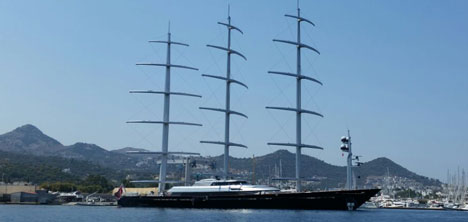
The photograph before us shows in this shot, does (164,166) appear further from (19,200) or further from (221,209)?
(19,200)

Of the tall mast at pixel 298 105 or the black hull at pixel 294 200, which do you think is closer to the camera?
the black hull at pixel 294 200

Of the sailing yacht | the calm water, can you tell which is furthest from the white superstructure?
the calm water

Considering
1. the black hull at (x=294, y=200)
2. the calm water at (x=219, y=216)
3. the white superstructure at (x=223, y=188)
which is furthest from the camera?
the white superstructure at (x=223, y=188)

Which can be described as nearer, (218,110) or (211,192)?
(211,192)

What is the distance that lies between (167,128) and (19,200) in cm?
4677

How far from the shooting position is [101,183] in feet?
560

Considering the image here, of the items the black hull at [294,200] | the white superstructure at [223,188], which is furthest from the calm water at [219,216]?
the white superstructure at [223,188]

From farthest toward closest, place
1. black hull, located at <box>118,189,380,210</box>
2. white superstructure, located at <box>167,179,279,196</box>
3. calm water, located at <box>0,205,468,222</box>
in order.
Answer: white superstructure, located at <box>167,179,279,196</box> → black hull, located at <box>118,189,380,210</box> → calm water, located at <box>0,205,468,222</box>

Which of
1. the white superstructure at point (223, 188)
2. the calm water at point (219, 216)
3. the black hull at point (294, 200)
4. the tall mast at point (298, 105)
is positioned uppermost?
the tall mast at point (298, 105)

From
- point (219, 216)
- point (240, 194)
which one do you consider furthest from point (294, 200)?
point (219, 216)

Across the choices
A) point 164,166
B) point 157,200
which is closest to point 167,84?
point 164,166

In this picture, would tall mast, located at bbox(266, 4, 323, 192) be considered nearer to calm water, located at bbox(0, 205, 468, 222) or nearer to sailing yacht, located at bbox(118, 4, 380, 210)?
sailing yacht, located at bbox(118, 4, 380, 210)

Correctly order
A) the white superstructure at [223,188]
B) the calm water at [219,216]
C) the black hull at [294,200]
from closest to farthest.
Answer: the calm water at [219,216], the black hull at [294,200], the white superstructure at [223,188]

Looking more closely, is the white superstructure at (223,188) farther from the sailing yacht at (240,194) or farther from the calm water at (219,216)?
the calm water at (219,216)
